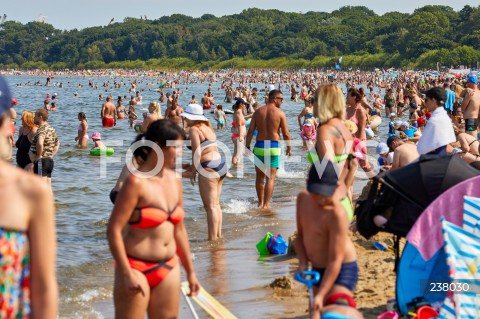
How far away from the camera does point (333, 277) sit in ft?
12.5

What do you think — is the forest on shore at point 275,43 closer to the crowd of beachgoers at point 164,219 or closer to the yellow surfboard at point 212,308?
the crowd of beachgoers at point 164,219

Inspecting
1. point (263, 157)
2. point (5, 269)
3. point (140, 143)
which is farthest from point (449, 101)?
point (5, 269)

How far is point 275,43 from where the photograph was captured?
473ft

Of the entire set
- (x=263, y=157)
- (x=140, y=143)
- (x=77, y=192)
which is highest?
(x=140, y=143)

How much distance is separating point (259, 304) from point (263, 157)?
14.0 ft

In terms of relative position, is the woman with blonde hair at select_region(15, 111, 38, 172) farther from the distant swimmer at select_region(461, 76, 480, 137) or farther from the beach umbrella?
the beach umbrella

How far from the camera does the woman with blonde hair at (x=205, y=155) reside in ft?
25.3

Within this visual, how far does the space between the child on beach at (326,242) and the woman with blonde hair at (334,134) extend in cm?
76

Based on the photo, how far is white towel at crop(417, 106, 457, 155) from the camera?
6.28 metres

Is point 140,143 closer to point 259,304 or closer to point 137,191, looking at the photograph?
point 137,191

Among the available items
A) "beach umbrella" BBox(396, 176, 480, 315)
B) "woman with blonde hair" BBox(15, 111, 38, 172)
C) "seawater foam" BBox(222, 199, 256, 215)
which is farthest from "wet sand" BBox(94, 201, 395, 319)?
"woman with blonde hair" BBox(15, 111, 38, 172)

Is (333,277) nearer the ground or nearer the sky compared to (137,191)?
nearer the ground

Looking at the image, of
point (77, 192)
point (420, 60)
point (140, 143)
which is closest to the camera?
point (140, 143)

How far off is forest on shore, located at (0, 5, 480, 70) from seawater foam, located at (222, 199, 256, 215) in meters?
74.5
